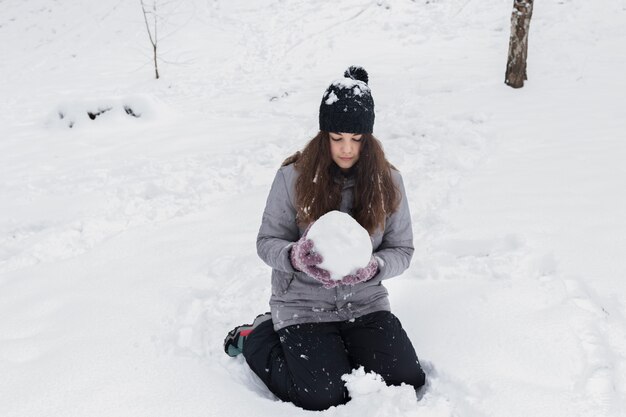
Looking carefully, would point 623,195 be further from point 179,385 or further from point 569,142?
point 179,385

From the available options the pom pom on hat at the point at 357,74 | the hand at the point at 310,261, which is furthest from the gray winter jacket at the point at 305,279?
the pom pom on hat at the point at 357,74

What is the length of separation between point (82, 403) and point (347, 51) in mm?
9308

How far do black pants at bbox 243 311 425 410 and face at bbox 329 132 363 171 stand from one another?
83cm

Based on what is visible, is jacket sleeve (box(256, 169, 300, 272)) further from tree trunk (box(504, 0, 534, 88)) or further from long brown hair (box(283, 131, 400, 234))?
tree trunk (box(504, 0, 534, 88))

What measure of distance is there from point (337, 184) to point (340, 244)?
491mm

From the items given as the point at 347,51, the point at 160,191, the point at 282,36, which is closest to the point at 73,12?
the point at 282,36

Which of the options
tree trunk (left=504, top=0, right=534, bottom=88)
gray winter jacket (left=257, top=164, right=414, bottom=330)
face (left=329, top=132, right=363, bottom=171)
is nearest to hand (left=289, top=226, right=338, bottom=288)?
gray winter jacket (left=257, top=164, right=414, bottom=330)

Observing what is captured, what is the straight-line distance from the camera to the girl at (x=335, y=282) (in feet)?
7.86

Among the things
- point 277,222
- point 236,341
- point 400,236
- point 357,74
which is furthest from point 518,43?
point 236,341

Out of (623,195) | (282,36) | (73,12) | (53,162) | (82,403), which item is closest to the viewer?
(82,403)

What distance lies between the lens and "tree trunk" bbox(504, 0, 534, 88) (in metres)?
6.63

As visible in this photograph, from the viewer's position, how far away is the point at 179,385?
8.13 ft

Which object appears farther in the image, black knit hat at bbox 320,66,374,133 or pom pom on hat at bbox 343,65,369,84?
pom pom on hat at bbox 343,65,369,84

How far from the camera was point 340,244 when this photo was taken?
222 centimetres
